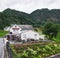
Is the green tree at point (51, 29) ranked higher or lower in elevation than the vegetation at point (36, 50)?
higher

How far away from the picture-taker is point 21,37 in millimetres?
53594

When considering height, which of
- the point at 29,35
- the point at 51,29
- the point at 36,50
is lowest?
the point at 36,50

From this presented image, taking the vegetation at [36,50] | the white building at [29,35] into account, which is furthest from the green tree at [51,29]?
the vegetation at [36,50]

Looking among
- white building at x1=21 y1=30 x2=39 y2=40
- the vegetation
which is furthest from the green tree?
the vegetation

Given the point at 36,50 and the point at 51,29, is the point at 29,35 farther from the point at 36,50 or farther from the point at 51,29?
the point at 36,50

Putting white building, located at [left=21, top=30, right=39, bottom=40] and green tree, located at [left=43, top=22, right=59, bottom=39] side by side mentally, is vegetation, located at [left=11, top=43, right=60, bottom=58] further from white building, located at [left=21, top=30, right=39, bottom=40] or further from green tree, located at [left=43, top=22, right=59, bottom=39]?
green tree, located at [left=43, top=22, right=59, bottom=39]

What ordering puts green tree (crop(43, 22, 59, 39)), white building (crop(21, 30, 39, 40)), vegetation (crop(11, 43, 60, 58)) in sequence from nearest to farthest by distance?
1. vegetation (crop(11, 43, 60, 58))
2. white building (crop(21, 30, 39, 40))
3. green tree (crop(43, 22, 59, 39))

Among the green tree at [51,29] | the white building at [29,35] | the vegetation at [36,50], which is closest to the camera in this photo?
the vegetation at [36,50]

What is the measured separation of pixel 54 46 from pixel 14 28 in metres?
36.6

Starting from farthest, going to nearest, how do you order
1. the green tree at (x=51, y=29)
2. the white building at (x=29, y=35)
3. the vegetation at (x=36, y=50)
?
the green tree at (x=51, y=29) → the white building at (x=29, y=35) → the vegetation at (x=36, y=50)

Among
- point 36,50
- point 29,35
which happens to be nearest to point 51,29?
point 29,35

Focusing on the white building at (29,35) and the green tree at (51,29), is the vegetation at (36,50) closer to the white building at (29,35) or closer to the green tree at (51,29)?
the white building at (29,35)

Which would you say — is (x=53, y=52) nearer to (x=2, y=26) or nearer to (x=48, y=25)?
(x=48, y=25)

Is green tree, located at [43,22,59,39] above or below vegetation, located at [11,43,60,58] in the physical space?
above
